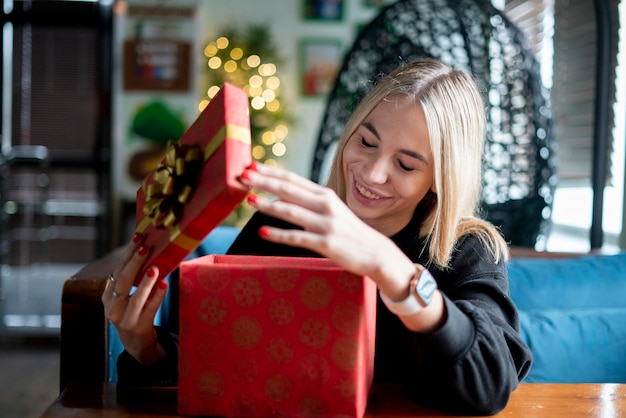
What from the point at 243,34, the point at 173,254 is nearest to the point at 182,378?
the point at 173,254

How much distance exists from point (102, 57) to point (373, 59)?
314cm

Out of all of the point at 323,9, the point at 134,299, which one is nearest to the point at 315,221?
the point at 134,299

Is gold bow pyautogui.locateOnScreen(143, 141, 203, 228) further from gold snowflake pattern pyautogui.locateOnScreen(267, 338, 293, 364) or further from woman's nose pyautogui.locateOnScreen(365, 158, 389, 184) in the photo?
woman's nose pyautogui.locateOnScreen(365, 158, 389, 184)

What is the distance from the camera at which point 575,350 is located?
4.83 ft

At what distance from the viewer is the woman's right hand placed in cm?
81

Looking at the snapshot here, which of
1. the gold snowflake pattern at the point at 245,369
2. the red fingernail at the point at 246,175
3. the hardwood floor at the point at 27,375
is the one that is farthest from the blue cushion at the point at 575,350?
the hardwood floor at the point at 27,375

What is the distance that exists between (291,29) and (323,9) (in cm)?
29

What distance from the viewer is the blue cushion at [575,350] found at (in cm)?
146

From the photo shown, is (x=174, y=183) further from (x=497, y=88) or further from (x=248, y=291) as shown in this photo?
(x=497, y=88)

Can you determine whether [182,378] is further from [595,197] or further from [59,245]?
[59,245]

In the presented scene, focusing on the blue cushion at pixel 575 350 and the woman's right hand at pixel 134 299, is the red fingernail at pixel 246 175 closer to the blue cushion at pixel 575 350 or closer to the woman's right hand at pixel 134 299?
the woman's right hand at pixel 134 299

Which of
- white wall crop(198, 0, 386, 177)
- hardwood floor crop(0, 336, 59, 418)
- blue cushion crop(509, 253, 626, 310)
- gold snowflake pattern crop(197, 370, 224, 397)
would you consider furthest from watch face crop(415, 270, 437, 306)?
white wall crop(198, 0, 386, 177)

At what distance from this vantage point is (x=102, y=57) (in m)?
5.01

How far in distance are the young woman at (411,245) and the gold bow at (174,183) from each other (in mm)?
75
